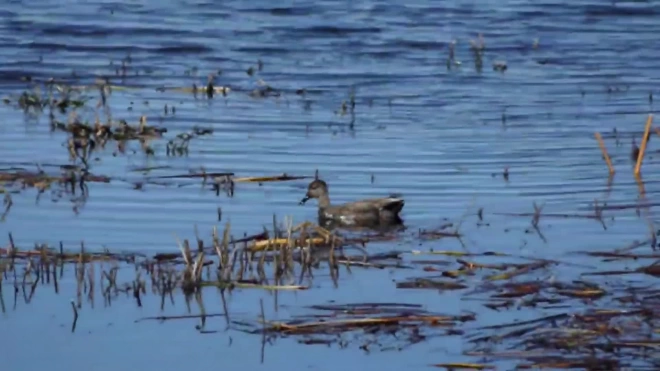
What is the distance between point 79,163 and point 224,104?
3.84 metres

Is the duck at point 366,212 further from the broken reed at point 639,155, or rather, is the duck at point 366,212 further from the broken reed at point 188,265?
the broken reed at point 639,155

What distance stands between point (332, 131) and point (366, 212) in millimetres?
4171

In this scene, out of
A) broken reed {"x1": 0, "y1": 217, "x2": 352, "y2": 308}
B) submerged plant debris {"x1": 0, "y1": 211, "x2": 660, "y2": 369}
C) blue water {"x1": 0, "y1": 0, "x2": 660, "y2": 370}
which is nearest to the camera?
submerged plant debris {"x1": 0, "y1": 211, "x2": 660, "y2": 369}

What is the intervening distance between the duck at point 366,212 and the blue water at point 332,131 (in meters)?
0.17

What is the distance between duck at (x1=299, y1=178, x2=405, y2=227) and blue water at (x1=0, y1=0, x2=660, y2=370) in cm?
17

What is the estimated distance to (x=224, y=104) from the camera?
17547mm

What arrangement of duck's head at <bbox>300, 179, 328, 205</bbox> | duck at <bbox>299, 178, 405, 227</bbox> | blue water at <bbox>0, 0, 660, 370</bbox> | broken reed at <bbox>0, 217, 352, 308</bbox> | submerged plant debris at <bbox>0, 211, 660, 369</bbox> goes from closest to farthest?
submerged plant debris at <bbox>0, 211, 660, 369</bbox>
blue water at <bbox>0, 0, 660, 370</bbox>
broken reed at <bbox>0, 217, 352, 308</bbox>
duck at <bbox>299, 178, 405, 227</bbox>
duck's head at <bbox>300, 179, 328, 205</bbox>

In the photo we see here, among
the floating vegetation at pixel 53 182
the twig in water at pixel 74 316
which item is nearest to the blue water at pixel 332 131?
the twig in water at pixel 74 316

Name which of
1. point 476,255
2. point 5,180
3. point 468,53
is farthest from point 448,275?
point 468,53

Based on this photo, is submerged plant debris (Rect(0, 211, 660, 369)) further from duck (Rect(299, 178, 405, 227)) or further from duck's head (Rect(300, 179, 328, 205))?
duck's head (Rect(300, 179, 328, 205))

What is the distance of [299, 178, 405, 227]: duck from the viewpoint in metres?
11.7

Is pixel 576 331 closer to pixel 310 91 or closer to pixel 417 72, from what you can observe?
pixel 310 91

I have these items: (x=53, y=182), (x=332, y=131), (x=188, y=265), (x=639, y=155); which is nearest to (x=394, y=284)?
(x=188, y=265)

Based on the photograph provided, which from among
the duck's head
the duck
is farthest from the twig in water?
the duck's head
